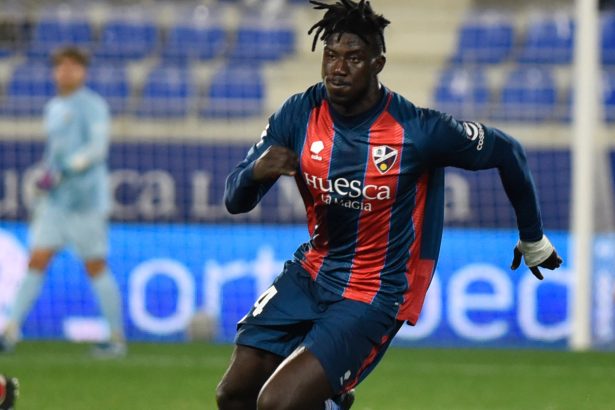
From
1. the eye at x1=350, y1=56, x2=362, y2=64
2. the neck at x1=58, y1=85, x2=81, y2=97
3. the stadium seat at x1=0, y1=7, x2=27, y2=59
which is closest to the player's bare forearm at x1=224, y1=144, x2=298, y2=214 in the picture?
the eye at x1=350, y1=56, x2=362, y2=64

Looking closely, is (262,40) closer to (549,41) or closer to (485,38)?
(485,38)

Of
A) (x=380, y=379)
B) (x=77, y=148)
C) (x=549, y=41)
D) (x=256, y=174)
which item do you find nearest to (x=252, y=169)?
(x=256, y=174)

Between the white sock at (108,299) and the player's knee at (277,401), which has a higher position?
the player's knee at (277,401)

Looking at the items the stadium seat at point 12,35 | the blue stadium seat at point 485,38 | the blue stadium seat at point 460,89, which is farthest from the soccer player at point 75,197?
the blue stadium seat at point 485,38

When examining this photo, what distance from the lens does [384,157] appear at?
492 cm

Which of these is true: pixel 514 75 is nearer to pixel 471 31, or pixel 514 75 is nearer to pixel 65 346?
pixel 471 31

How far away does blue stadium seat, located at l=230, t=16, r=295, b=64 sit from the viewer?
1733 cm

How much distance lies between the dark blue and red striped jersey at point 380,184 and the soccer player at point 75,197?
5.20 metres

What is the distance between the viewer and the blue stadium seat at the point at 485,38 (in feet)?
56.7

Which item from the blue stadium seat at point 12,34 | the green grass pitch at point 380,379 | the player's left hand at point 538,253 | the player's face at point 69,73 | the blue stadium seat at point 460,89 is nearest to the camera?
the player's left hand at point 538,253

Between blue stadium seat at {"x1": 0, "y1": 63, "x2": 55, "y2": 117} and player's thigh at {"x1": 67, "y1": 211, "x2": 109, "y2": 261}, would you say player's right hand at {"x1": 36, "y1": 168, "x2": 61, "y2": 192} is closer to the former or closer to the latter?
player's thigh at {"x1": 67, "y1": 211, "x2": 109, "y2": 261}

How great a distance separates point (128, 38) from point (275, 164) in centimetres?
1313

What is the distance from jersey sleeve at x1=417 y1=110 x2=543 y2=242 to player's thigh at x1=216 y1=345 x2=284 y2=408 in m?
0.97

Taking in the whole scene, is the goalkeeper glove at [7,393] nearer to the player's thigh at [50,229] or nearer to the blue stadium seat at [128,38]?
the player's thigh at [50,229]
